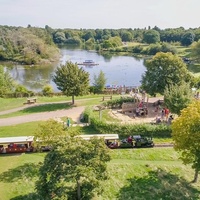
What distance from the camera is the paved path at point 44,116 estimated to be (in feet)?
111

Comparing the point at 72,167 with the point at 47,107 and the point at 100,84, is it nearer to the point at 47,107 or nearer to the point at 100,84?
the point at 47,107

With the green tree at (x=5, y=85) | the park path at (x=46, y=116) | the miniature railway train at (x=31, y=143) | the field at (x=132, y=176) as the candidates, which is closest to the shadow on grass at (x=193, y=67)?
the green tree at (x=5, y=85)

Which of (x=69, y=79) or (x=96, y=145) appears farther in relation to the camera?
(x=69, y=79)

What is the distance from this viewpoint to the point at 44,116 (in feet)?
116

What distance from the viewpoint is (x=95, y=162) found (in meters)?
17.0

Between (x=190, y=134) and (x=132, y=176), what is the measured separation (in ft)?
18.9

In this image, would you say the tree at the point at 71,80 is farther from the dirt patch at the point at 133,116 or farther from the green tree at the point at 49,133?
the green tree at the point at 49,133

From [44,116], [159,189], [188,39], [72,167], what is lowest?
[159,189]

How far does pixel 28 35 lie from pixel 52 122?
8179cm

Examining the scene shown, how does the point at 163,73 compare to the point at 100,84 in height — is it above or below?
above

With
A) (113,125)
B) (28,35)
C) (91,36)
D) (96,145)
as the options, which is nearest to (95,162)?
(96,145)

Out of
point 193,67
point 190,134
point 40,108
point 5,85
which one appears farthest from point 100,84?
point 193,67

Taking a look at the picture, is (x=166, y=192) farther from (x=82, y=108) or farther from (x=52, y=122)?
(x=82, y=108)

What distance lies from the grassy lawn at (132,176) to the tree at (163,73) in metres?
14.4
